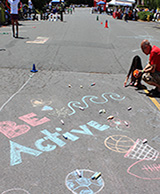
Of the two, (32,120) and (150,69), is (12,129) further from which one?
(150,69)

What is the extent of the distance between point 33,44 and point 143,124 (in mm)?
8699

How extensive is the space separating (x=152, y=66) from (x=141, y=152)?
279 centimetres

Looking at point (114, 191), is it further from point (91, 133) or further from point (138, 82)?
point (138, 82)

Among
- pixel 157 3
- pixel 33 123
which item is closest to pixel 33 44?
pixel 33 123

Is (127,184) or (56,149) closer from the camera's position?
(127,184)

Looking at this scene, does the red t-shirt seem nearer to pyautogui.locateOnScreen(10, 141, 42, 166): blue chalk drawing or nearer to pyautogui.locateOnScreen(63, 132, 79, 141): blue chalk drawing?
pyautogui.locateOnScreen(63, 132, 79, 141): blue chalk drawing

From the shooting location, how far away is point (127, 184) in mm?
2977

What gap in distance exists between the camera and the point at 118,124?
14.7 ft

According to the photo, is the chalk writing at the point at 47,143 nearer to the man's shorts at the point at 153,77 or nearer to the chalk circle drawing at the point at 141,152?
the chalk circle drawing at the point at 141,152

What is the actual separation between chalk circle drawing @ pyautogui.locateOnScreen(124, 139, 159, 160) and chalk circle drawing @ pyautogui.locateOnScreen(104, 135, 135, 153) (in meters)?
0.08

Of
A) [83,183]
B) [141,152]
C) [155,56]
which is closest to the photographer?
[83,183]

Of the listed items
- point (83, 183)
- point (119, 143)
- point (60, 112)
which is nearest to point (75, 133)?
point (119, 143)

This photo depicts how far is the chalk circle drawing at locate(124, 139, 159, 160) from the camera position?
11.6ft

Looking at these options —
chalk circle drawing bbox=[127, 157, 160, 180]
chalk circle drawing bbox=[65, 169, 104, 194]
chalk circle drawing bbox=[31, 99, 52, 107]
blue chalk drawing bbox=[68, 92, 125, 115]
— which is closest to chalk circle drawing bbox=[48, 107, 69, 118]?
blue chalk drawing bbox=[68, 92, 125, 115]
